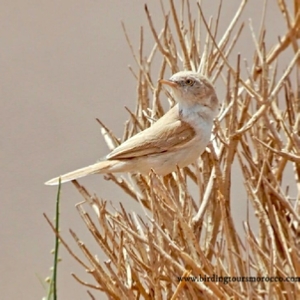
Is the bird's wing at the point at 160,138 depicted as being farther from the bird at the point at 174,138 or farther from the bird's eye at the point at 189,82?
the bird's eye at the point at 189,82

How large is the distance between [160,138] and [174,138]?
6 centimetres

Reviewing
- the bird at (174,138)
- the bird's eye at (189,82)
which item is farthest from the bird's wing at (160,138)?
the bird's eye at (189,82)

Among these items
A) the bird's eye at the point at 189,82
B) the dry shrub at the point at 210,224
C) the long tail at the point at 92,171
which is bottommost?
the dry shrub at the point at 210,224

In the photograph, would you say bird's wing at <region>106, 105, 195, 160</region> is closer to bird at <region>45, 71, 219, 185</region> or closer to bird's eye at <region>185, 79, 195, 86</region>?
bird at <region>45, 71, 219, 185</region>

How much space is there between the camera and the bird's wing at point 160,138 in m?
1.73

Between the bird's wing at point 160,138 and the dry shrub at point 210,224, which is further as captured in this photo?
the bird's wing at point 160,138

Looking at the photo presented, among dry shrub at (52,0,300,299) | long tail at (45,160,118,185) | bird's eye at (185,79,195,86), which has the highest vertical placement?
bird's eye at (185,79,195,86)

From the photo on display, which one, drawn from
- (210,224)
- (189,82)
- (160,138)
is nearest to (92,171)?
(160,138)

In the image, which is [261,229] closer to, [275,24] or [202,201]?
[202,201]

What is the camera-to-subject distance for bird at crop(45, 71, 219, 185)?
1738 millimetres

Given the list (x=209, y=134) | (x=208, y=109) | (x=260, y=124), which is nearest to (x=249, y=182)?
(x=260, y=124)

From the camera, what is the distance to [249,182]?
1398 mm

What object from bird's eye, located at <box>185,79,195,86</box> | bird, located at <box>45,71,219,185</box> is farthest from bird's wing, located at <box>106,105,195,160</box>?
bird's eye, located at <box>185,79,195,86</box>

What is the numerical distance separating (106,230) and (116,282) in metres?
0.12
